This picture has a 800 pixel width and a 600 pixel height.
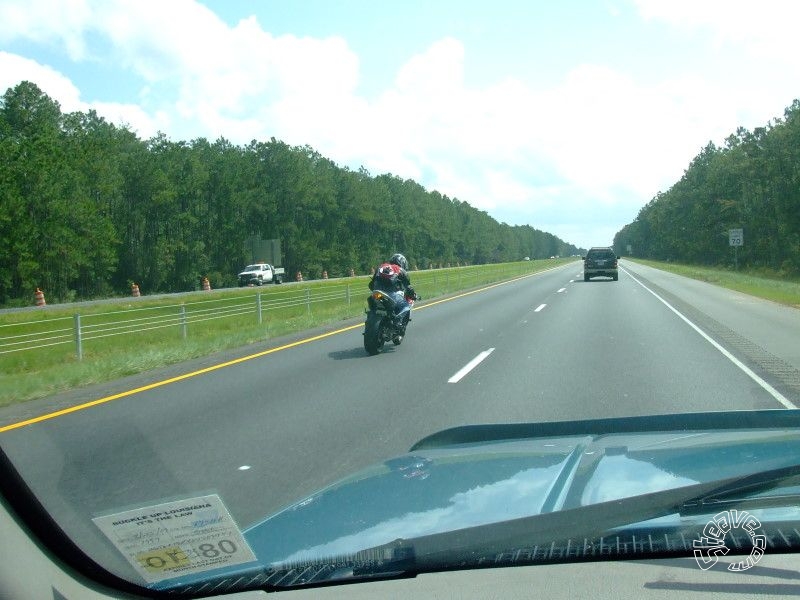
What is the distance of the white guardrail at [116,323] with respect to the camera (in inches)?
710

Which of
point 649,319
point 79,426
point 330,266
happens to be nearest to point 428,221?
point 330,266

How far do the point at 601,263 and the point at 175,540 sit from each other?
47.4 m

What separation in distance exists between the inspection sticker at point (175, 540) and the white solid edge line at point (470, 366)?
28.9ft

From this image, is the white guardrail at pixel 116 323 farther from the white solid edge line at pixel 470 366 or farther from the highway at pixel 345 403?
the white solid edge line at pixel 470 366

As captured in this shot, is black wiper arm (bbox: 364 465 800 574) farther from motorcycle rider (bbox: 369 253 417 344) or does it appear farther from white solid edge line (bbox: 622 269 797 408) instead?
motorcycle rider (bbox: 369 253 417 344)

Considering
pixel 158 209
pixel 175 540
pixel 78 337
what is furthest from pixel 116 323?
pixel 158 209

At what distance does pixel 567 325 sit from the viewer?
814 inches

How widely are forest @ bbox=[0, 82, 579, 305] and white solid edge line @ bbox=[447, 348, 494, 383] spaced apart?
4303cm

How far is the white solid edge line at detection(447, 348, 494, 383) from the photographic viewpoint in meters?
12.1

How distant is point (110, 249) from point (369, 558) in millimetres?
64839

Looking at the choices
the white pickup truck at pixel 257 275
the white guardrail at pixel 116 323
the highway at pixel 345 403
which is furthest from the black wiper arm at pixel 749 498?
the white pickup truck at pixel 257 275

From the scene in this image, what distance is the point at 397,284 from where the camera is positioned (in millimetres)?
15875

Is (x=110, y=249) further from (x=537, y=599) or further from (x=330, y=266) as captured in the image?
(x=537, y=599)

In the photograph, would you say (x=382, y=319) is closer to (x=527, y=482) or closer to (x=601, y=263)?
(x=527, y=482)
